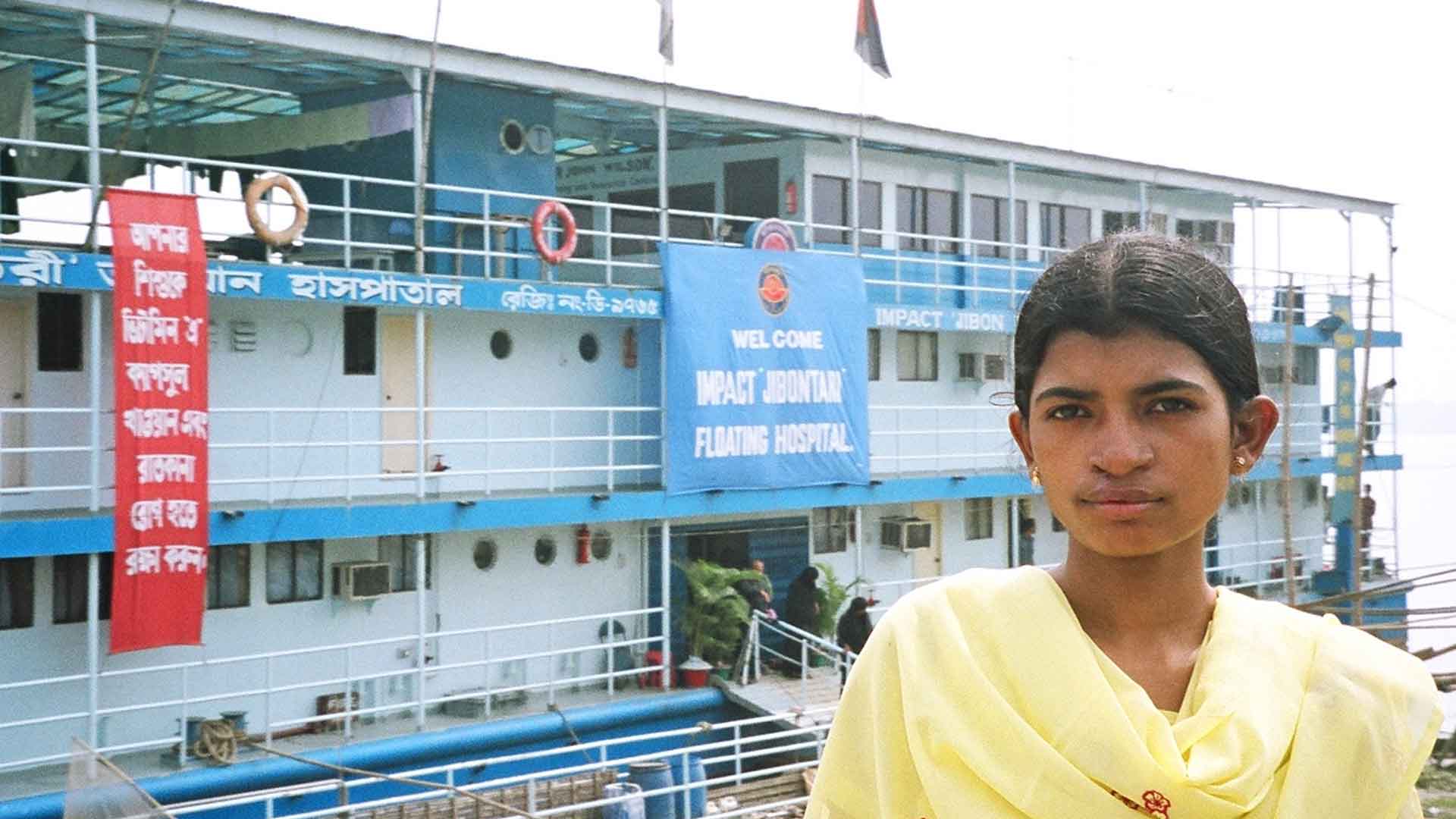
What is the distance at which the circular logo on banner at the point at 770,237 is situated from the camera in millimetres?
18109

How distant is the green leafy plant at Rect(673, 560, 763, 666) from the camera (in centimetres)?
1738

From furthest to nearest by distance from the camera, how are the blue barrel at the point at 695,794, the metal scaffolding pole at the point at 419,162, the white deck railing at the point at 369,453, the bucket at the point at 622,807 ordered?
1. the blue barrel at the point at 695,794
2. the metal scaffolding pole at the point at 419,162
3. the bucket at the point at 622,807
4. the white deck railing at the point at 369,453

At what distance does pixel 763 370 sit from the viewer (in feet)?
59.1

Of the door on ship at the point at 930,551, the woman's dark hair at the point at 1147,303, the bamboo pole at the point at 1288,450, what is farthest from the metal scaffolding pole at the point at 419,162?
the woman's dark hair at the point at 1147,303

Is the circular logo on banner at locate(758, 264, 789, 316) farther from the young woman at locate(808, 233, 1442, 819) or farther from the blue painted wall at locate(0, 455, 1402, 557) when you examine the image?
the young woman at locate(808, 233, 1442, 819)

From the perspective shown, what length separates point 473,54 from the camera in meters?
15.7

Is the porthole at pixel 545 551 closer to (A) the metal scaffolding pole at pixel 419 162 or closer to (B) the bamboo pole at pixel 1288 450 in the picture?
(A) the metal scaffolding pole at pixel 419 162

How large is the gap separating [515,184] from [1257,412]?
16.0 m

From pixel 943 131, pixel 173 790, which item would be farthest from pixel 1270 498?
pixel 173 790

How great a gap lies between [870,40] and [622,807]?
10072mm

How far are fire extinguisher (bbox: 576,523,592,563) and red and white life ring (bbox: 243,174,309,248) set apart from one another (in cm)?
437

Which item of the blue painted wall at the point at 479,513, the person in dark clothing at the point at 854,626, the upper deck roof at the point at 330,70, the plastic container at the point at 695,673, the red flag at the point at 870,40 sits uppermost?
the red flag at the point at 870,40

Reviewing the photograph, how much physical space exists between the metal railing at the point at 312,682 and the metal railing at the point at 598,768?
586 mm

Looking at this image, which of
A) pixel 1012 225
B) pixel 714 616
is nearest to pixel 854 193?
pixel 1012 225
